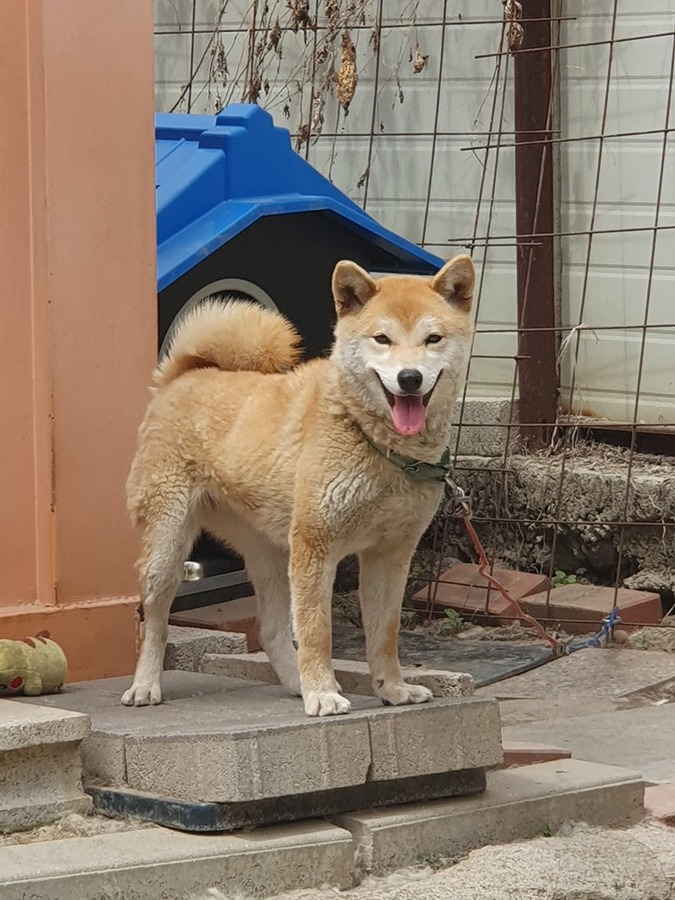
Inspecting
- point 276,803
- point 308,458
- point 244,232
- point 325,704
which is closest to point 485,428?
point 244,232

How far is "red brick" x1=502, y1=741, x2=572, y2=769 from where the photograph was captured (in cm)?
426

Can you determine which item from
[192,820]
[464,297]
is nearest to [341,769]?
[192,820]

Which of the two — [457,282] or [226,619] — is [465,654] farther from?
[457,282]

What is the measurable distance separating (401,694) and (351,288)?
111 cm

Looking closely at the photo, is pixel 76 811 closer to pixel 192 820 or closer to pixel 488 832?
pixel 192 820

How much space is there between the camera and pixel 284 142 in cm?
608

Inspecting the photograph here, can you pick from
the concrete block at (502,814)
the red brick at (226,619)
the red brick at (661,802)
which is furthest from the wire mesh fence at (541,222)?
the concrete block at (502,814)

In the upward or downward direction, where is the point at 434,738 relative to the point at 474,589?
upward

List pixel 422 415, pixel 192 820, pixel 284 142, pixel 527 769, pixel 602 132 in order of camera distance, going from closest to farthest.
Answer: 1. pixel 192 820
2. pixel 422 415
3. pixel 527 769
4. pixel 284 142
5. pixel 602 132

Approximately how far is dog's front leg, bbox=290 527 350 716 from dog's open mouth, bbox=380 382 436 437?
14.7 inches

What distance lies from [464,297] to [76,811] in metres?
1.69

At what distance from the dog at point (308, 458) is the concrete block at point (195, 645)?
0.60 metres

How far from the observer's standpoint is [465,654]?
6250mm

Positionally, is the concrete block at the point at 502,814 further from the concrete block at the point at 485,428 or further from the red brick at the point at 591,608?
the concrete block at the point at 485,428
